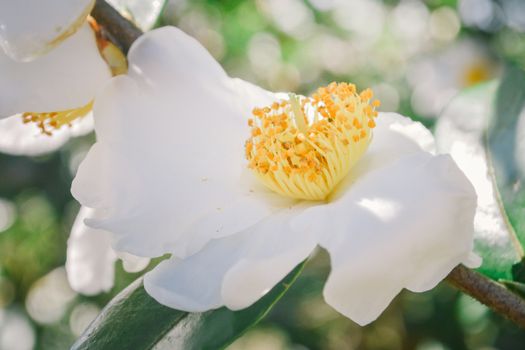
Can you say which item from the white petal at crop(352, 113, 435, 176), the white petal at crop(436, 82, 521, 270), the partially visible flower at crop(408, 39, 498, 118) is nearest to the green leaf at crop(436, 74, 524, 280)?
the white petal at crop(436, 82, 521, 270)

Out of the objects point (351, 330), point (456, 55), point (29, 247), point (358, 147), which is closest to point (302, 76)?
point (456, 55)

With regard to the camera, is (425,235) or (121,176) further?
(121,176)

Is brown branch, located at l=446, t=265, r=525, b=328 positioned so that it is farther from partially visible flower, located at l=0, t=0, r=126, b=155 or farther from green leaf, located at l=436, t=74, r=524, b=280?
partially visible flower, located at l=0, t=0, r=126, b=155

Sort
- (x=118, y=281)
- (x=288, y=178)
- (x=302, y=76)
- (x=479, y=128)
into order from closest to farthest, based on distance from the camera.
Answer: (x=288, y=178)
(x=479, y=128)
(x=118, y=281)
(x=302, y=76)

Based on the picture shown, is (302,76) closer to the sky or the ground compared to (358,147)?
closer to the ground

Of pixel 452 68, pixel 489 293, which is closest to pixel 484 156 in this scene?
pixel 489 293

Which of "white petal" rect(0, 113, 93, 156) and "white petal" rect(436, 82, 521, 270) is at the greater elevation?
"white petal" rect(436, 82, 521, 270)

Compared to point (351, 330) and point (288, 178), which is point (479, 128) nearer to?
point (288, 178)
